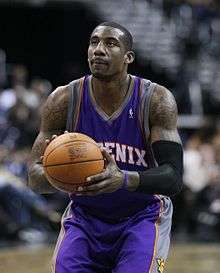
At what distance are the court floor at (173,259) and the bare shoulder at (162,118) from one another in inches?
162

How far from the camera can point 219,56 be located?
17.4m

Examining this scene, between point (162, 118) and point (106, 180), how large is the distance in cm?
72

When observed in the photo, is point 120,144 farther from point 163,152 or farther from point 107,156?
point 107,156

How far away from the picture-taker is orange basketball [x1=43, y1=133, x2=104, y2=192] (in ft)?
15.7

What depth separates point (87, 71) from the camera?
57.6ft

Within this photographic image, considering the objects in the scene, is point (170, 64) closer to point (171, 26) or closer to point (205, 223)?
point (171, 26)

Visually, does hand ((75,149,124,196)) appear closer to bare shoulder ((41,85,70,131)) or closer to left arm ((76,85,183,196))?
left arm ((76,85,183,196))

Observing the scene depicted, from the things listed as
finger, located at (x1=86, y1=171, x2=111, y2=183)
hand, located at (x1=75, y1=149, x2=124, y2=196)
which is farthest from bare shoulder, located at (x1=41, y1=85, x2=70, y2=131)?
finger, located at (x1=86, y1=171, x2=111, y2=183)

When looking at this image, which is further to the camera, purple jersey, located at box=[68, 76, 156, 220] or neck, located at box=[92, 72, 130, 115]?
neck, located at box=[92, 72, 130, 115]

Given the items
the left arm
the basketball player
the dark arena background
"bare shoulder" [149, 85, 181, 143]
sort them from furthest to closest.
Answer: the dark arena background
"bare shoulder" [149, 85, 181, 143]
the basketball player
the left arm

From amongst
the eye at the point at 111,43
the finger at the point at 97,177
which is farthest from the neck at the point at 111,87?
the finger at the point at 97,177

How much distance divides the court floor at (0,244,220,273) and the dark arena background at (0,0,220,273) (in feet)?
0.04

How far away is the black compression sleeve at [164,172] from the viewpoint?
16.6ft

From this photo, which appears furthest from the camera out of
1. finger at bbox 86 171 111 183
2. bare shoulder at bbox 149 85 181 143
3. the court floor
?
the court floor
